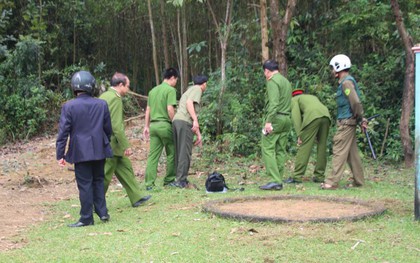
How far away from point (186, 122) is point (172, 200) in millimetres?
1481

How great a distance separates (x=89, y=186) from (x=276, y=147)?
11.4 feet

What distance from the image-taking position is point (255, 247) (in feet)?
19.7

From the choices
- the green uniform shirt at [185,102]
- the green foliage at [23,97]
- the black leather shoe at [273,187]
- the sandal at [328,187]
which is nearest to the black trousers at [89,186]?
the green uniform shirt at [185,102]

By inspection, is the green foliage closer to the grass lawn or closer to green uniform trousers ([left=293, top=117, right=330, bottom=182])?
green uniform trousers ([left=293, top=117, right=330, bottom=182])

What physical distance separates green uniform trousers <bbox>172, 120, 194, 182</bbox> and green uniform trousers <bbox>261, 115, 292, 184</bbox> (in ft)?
3.95

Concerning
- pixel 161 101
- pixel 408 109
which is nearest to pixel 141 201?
pixel 161 101

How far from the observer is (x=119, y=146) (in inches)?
329

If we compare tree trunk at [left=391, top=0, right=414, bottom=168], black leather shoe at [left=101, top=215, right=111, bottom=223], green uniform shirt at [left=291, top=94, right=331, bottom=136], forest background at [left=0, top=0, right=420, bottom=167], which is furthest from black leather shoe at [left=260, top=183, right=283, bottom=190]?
tree trunk at [left=391, top=0, right=414, bottom=168]

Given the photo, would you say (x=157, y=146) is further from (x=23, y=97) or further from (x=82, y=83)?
(x=23, y=97)

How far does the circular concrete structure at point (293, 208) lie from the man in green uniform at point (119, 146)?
1134mm

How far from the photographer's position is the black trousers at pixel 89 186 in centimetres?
748

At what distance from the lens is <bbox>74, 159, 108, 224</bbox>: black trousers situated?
7484 mm

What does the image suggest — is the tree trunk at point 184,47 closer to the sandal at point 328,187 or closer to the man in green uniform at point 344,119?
the man in green uniform at point 344,119

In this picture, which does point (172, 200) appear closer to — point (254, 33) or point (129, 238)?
point (129, 238)
